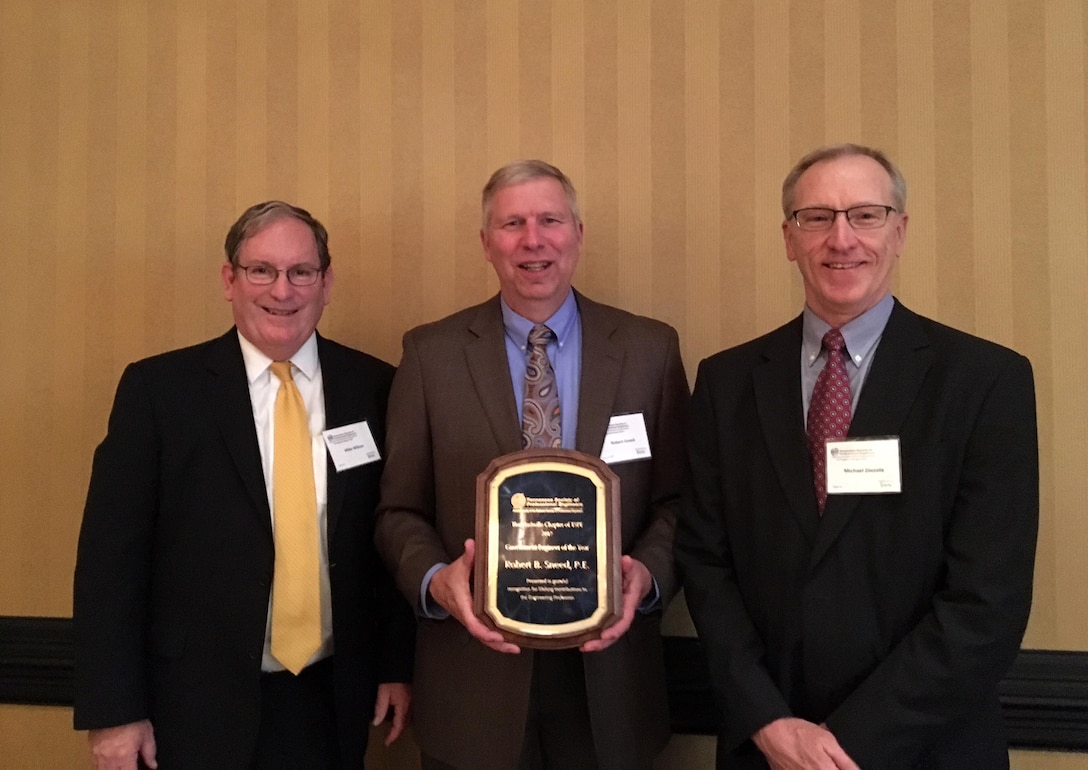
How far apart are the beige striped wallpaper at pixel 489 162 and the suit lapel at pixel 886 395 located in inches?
33.1

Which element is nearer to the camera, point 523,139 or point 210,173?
point 523,139

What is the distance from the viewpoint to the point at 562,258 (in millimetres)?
2027

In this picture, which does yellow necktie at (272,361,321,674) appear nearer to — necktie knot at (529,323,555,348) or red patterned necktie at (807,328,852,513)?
necktie knot at (529,323,555,348)

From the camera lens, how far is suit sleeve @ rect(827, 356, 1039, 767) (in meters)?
1.51

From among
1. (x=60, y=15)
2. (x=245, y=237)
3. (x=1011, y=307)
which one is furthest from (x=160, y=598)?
(x=1011, y=307)

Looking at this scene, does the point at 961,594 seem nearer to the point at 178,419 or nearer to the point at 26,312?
the point at 178,419

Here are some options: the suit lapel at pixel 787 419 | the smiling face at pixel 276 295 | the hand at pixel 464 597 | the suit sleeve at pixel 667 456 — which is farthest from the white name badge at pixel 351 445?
the suit lapel at pixel 787 419

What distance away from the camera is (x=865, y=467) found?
1614 mm

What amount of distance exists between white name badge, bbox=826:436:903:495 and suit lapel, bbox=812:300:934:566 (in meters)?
0.02

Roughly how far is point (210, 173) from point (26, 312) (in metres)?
0.87

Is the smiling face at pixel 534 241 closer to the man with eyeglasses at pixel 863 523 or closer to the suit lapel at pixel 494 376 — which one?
the suit lapel at pixel 494 376

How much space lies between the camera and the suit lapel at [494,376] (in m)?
1.95

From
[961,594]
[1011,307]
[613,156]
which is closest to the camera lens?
[961,594]

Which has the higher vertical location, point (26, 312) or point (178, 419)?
point (26, 312)
